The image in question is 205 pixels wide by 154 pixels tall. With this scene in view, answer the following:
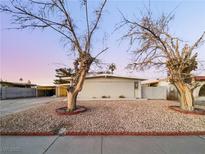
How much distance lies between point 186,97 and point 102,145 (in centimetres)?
A: 797

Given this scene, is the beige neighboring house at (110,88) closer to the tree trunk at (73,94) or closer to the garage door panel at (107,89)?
the garage door panel at (107,89)

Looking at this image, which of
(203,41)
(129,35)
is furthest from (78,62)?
(203,41)

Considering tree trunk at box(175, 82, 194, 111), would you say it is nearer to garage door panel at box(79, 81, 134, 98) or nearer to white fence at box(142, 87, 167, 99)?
garage door panel at box(79, 81, 134, 98)

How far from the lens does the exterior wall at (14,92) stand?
83.1 ft

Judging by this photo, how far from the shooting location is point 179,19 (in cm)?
1186

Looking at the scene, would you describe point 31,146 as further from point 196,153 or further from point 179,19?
point 179,19

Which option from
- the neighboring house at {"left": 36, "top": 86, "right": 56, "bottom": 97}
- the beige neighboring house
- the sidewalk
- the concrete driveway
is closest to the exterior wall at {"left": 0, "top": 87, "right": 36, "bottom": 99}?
the neighboring house at {"left": 36, "top": 86, "right": 56, "bottom": 97}

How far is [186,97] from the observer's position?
1126 centimetres

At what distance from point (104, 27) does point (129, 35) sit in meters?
1.70

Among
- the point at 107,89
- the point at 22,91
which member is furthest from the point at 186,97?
the point at 22,91

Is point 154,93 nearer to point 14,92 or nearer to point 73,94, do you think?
point 73,94

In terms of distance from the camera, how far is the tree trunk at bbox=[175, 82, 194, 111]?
36.2 feet

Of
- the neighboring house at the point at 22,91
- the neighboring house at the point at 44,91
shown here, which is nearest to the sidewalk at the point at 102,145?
the neighboring house at the point at 22,91

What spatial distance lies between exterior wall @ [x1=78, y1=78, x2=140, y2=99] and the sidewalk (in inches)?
567
